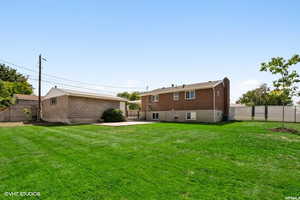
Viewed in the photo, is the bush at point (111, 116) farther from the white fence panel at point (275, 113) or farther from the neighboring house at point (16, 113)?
the white fence panel at point (275, 113)

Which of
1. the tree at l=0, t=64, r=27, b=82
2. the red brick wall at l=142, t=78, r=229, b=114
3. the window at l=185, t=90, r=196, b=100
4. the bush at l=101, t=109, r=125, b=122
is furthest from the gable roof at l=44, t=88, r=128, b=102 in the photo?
the tree at l=0, t=64, r=27, b=82

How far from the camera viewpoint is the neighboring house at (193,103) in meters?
18.9

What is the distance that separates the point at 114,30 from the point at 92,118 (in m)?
10.7

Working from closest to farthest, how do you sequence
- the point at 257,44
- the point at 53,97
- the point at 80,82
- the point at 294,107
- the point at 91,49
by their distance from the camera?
the point at 257,44
the point at 91,49
the point at 294,107
the point at 53,97
the point at 80,82

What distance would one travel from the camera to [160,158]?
4.76 meters

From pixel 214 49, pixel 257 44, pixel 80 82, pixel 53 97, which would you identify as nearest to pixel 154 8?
pixel 214 49

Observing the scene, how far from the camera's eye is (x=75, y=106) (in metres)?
17.1

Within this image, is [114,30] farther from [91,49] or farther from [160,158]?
[160,158]

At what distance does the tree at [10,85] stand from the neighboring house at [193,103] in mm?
27228

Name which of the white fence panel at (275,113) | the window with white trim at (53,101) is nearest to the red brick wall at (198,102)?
the white fence panel at (275,113)

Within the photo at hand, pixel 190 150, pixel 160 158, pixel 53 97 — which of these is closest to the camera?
pixel 160 158

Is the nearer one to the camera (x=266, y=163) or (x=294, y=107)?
(x=266, y=163)

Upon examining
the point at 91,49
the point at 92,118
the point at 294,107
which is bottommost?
the point at 92,118

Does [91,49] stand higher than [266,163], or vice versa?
[91,49]
